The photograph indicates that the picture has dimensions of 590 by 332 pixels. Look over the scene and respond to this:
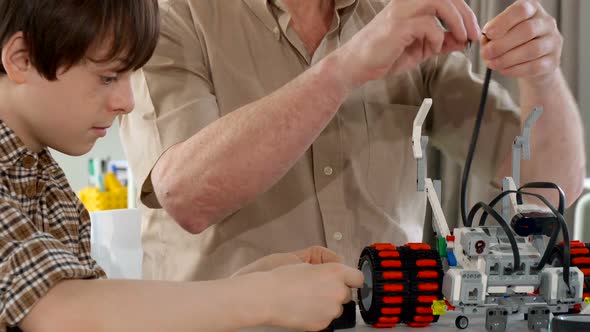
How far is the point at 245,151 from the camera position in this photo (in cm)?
106

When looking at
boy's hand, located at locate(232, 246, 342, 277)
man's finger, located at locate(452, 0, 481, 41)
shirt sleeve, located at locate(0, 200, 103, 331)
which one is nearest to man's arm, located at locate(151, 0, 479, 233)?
man's finger, located at locate(452, 0, 481, 41)

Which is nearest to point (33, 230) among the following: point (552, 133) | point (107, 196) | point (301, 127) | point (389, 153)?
point (301, 127)

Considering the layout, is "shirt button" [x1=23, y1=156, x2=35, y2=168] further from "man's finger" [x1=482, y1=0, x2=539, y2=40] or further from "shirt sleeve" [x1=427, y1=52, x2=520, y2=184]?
"shirt sleeve" [x1=427, y1=52, x2=520, y2=184]

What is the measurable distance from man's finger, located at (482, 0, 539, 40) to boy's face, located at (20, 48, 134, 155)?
0.44m

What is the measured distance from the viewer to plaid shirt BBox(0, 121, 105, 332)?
26.0 inches

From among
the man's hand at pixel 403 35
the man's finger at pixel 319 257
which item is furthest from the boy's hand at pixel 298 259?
the man's hand at pixel 403 35

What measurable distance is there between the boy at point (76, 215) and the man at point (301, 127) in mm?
208

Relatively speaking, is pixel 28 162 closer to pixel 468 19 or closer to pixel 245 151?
pixel 245 151

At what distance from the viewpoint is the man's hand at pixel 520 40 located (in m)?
A: 0.99

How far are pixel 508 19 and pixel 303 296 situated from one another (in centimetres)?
46

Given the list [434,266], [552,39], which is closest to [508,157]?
[552,39]

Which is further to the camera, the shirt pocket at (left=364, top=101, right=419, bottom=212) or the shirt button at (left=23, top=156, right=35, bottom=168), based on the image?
the shirt pocket at (left=364, top=101, right=419, bottom=212)

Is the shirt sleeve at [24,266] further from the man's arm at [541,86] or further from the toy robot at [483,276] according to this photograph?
the man's arm at [541,86]

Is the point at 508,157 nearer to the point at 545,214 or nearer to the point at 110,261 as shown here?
the point at 545,214
